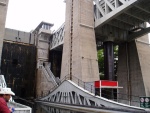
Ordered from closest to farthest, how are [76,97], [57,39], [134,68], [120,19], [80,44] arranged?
[76,97]
[80,44]
[120,19]
[134,68]
[57,39]

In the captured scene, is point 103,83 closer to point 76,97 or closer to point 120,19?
point 76,97

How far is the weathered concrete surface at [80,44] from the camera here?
1888 cm

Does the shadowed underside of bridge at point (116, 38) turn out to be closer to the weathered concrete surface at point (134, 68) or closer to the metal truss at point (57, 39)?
the weathered concrete surface at point (134, 68)

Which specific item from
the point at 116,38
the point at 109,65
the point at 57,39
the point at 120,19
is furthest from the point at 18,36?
the point at 120,19

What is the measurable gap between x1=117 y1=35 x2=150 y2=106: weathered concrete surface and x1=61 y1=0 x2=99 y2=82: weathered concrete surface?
236 inches

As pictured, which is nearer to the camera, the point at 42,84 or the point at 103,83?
the point at 103,83

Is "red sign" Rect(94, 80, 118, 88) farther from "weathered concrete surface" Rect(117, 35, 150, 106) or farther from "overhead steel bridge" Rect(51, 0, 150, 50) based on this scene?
"overhead steel bridge" Rect(51, 0, 150, 50)

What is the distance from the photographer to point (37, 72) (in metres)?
27.1

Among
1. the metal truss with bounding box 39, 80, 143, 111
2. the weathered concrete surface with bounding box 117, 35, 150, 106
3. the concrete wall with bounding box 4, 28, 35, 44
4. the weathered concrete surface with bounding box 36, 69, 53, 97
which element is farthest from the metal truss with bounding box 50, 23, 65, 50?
the metal truss with bounding box 39, 80, 143, 111

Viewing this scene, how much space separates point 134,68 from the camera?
22.8 m

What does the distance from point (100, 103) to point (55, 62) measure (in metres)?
18.4

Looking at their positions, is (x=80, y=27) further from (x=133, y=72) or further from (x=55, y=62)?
(x=55, y=62)

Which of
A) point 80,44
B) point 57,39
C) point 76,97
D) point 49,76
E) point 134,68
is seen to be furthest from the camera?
point 57,39

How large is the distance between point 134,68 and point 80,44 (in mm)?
8235
